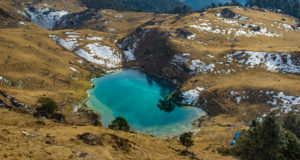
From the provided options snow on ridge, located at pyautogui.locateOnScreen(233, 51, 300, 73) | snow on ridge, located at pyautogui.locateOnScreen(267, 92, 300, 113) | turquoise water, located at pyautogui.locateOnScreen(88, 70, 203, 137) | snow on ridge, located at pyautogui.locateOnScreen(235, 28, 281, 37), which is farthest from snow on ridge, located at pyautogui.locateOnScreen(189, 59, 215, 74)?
snow on ridge, located at pyautogui.locateOnScreen(235, 28, 281, 37)

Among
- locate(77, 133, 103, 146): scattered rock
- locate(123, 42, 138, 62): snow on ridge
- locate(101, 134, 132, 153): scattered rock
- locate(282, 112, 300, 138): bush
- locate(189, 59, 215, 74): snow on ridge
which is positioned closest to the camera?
locate(77, 133, 103, 146): scattered rock

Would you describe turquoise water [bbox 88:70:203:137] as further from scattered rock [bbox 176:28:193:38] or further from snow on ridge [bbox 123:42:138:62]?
scattered rock [bbox 176:28:193:38]

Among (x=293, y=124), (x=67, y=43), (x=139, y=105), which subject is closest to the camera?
(x=293, y=124)

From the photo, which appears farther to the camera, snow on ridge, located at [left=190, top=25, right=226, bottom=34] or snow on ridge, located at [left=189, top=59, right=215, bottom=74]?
snow on ridge, located at [left=190, top=25, right=226, bottom=34]

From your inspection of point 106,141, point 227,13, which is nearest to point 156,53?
point 227,13

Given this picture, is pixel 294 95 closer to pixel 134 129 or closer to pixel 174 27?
pixel 134 129

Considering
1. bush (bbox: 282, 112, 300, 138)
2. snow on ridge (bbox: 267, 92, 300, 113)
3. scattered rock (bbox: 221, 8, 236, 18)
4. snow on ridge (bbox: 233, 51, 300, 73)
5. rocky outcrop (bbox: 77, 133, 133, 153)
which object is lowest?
snow on ridge (bbox: 267, 92, 300, 113)

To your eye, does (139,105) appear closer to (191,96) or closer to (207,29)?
(191,96)
